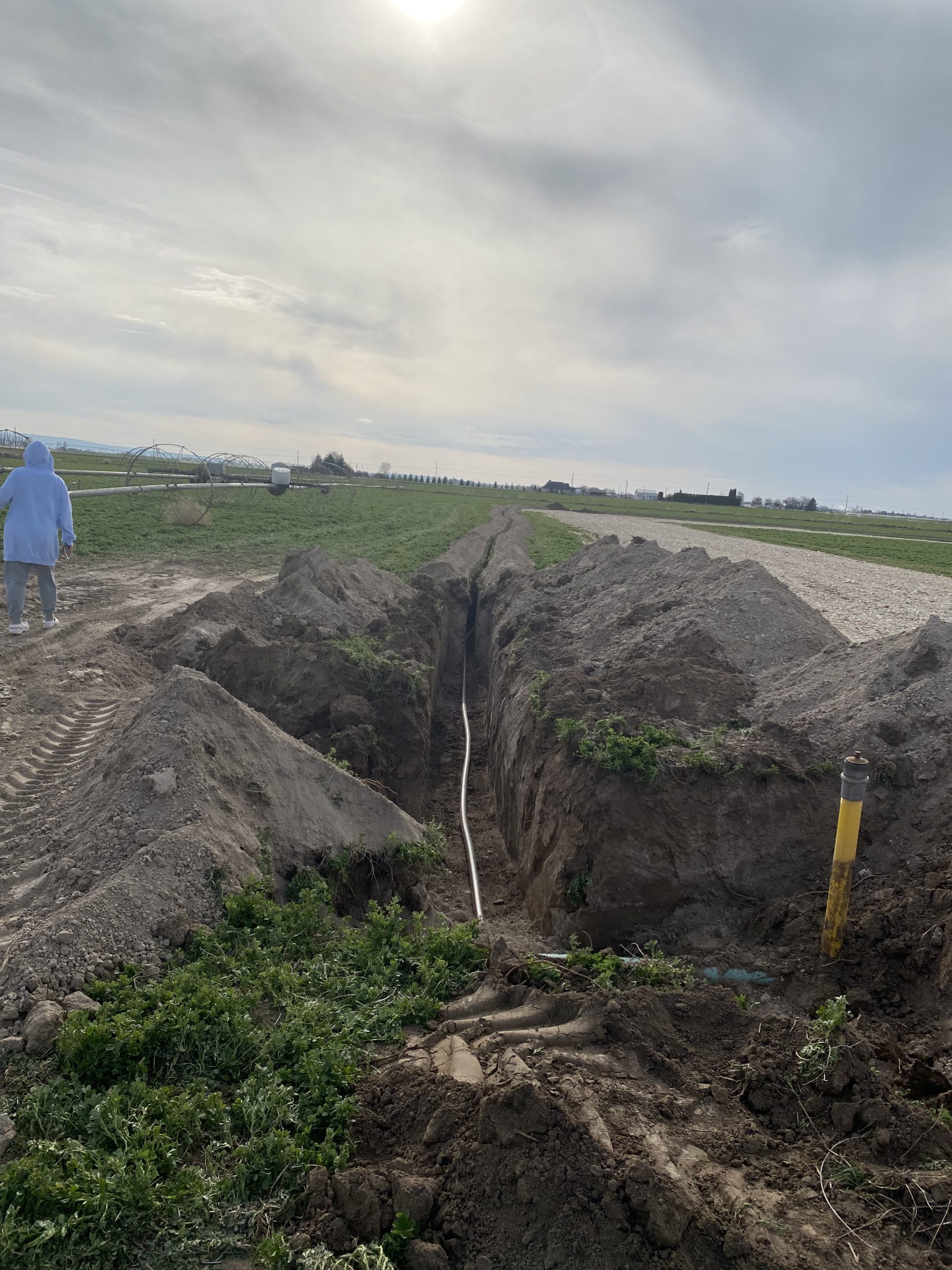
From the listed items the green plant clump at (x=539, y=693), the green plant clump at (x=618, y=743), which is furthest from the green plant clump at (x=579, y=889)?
the green plant clump at (x=539, y=693)

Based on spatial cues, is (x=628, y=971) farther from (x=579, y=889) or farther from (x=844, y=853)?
(x=579, y=889)

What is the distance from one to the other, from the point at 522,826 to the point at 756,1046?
4350 mm

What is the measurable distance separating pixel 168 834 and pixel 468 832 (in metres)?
4.56

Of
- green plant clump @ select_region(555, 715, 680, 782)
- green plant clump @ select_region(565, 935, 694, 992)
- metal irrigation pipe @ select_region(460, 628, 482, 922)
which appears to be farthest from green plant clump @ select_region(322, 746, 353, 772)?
green plant clump @ select_region(565, 935, 694, 992)

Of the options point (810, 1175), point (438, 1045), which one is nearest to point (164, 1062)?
point (438, 1045)

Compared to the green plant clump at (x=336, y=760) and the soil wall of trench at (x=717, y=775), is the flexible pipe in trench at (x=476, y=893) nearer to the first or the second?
the soil wall of trench at (x=717, y=775)

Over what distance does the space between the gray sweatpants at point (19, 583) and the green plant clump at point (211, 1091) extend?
784cm

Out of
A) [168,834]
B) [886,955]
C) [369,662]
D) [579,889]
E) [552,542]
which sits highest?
[552,542]

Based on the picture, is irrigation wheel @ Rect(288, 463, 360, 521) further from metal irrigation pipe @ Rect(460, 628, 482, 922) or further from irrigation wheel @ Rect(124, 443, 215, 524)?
metal irrigation pipe @ Rect(460, 628, 482, 922)

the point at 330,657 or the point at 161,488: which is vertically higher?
the point at 161,488

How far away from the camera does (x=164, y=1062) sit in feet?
10.7

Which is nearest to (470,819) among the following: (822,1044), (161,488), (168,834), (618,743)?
(618,743)

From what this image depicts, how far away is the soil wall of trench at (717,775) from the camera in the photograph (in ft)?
18.8

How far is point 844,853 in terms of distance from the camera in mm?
4309
